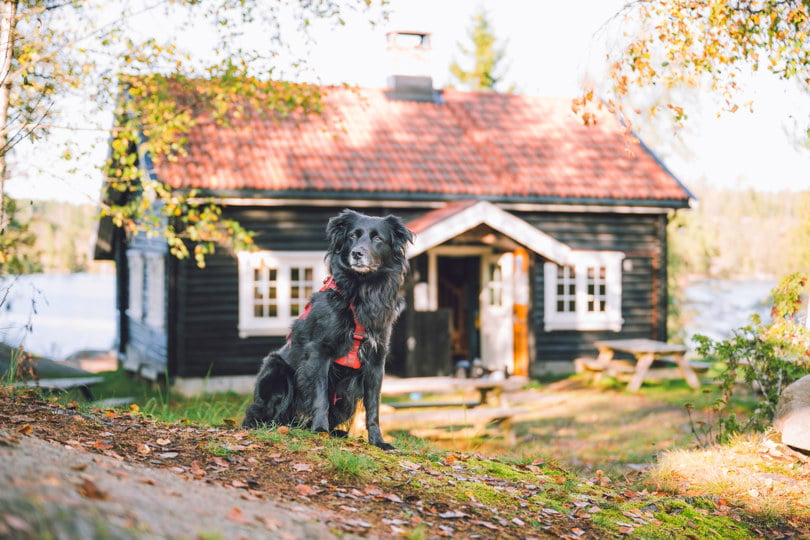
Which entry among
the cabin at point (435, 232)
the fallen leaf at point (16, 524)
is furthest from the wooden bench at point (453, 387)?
the fallen leaf at point (16, 524)

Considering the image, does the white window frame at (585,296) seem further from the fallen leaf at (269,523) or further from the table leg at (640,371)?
the fallen leaf at (269,523)

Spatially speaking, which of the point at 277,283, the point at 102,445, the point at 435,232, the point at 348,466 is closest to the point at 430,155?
the point at 435,232

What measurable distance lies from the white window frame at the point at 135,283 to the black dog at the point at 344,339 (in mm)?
12025

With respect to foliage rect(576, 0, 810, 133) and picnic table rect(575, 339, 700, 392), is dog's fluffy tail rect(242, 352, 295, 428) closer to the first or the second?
foliage rect(576, 0, 810, 133)

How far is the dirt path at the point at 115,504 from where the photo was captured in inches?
98.6

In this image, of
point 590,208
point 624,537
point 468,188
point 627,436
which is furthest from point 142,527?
point 590,208

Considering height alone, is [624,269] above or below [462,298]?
above

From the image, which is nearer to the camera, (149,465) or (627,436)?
(149,465)

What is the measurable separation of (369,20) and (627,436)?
6.43 meters

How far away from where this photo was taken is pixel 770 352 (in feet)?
26.3

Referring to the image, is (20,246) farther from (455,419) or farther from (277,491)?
(277,491)

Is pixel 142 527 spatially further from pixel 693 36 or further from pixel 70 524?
pixel 693 36

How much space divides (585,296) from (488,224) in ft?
14.4

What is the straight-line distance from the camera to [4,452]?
320 centimetres
